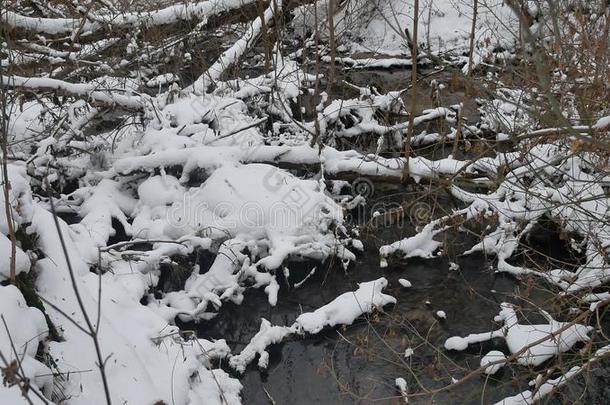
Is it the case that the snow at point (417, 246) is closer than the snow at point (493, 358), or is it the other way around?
the snow at point (493, 358)

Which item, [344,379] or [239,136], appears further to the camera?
[239,136]

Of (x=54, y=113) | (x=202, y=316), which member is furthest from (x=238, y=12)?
(x=202, y=316)

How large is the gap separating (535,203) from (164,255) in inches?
129

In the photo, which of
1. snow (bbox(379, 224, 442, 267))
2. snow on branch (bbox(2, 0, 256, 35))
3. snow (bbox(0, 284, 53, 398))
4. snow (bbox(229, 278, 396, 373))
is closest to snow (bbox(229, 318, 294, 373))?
snow (bbox(229, 278, 396, 373))

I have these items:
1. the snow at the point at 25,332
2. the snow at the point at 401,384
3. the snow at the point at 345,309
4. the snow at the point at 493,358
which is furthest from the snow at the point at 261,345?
the snow at the point at 25,332

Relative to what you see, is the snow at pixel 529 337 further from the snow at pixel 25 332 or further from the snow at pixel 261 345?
the snow at pixel 25 332

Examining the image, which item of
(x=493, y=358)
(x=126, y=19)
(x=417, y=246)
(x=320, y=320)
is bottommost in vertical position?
(x=493, y=358)

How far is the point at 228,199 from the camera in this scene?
5.84 metres

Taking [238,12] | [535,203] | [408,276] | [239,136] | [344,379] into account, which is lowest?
[344,379]

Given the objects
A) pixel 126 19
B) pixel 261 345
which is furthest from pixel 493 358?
pixel 126 19

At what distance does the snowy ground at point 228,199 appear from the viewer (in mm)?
3719

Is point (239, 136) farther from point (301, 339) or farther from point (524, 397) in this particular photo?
point (524, 397)

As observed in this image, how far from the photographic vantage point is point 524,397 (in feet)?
12.8

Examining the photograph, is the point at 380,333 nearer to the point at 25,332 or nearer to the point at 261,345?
the point at 261,345
